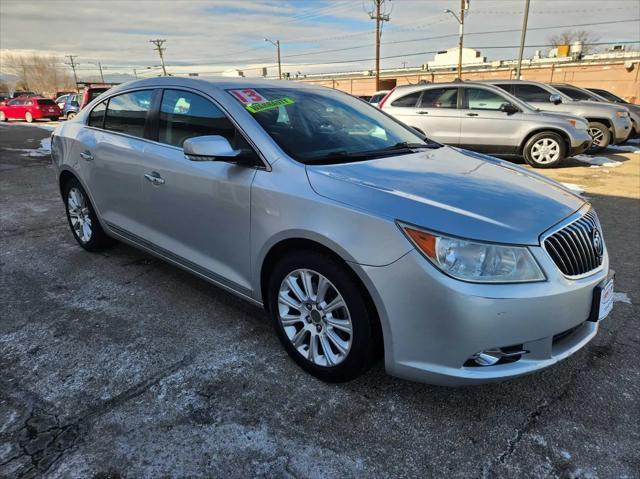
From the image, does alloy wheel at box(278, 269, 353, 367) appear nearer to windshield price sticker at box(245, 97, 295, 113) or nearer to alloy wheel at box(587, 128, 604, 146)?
windshield price sticker at box(245, 97, 295, 113)

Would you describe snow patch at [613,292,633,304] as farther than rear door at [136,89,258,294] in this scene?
Yes

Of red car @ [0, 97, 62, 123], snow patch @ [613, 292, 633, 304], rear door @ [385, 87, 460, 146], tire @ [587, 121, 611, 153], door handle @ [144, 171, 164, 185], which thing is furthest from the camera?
red car @ [0, 97, 62, 123]

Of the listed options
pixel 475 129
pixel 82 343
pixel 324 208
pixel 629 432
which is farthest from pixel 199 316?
pixel 475 129

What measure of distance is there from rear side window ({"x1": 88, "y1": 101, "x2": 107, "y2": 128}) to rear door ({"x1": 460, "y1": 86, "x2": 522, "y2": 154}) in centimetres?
737

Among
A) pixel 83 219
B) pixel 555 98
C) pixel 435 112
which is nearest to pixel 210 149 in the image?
pixel 83 219

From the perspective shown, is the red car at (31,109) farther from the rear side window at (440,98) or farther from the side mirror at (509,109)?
the side mirror at (509,109)

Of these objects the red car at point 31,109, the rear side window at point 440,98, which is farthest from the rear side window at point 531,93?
the red car at point 31,109

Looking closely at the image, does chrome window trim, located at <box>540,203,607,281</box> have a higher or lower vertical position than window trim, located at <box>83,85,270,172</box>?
lower

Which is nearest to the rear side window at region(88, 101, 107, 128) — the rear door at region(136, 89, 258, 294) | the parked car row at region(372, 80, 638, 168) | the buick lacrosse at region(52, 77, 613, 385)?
the buick lacrosse at region(52, 77, 613, 385)

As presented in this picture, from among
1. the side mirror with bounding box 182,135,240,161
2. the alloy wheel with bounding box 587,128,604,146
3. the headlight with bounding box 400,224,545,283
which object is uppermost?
the side mirror with bounding box 182,135,240,161

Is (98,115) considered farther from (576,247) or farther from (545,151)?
(545,151)

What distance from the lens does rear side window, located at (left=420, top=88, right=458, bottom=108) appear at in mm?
9609

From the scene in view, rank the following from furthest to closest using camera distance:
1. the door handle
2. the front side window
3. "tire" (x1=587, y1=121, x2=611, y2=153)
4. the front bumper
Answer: "tire" (x1=587, y1=121, x2=611, y2=153)
the front side window
the door handle
the front bumper

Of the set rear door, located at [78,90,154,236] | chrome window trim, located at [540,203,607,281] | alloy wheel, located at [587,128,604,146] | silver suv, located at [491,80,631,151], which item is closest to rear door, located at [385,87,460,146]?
silver suv, located at [491,80,631,151]
